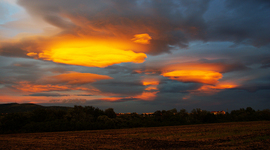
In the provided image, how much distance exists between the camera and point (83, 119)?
51.9 m

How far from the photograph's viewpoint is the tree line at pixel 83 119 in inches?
1679

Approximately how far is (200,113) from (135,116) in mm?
25927

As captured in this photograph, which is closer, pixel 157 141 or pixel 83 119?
pixel 157 141

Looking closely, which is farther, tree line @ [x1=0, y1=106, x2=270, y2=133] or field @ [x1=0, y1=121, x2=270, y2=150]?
tree line @ [x1=0, y1=106, x2=270, y2=133]

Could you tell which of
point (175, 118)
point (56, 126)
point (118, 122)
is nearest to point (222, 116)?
point (175, 118)

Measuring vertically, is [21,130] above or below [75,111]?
below

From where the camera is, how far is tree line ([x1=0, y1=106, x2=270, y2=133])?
4266 centimetres

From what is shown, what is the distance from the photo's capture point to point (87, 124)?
46.8 m

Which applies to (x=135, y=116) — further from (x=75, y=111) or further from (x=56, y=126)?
(x=56, y=126)

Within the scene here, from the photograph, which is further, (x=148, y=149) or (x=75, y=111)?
(x=75, y=111)

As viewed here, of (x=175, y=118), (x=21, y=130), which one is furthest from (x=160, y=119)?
(x=21, y=130)

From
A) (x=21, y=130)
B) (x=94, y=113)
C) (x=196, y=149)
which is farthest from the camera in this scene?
(x=94, y=113)

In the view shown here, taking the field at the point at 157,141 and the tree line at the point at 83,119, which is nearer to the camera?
the field at the point at 157,141

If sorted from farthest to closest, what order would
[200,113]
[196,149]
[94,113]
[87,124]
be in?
[200,113] < [94,113] < [87,124] < [196,149]
